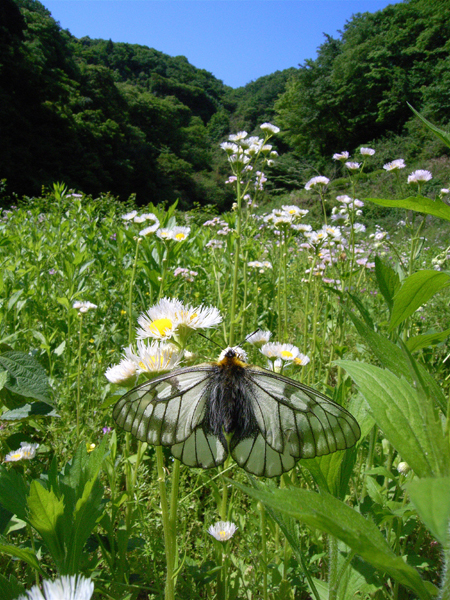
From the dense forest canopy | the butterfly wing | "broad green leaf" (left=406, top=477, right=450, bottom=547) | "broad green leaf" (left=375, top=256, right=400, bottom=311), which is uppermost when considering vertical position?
the dense forest canopy

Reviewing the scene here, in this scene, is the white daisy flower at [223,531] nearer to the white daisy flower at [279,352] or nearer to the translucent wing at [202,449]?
the translucent wing at [202,449]

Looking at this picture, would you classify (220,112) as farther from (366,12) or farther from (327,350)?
(327,350)

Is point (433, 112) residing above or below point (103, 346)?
above

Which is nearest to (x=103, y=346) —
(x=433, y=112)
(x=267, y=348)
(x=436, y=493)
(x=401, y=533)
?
(x=267, y=348)

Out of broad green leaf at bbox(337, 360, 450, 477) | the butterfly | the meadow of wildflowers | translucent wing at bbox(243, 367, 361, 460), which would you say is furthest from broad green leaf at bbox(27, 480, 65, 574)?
broad green leaf at bbox(337, 360, 450, 477)

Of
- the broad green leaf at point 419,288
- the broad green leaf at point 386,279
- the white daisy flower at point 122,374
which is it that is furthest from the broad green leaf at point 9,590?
the broad green leaf at point 386,279

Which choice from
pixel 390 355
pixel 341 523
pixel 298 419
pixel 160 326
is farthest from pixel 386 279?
pixel 341 523

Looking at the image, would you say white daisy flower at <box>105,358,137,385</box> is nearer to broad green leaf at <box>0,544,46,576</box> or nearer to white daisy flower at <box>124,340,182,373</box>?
white daisy flower at <box>124,340,182,373</box>
